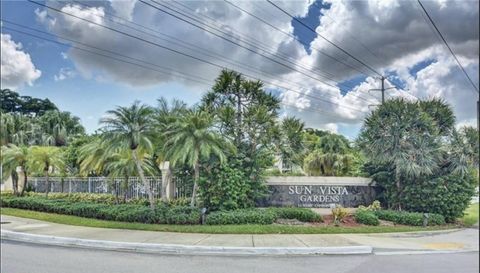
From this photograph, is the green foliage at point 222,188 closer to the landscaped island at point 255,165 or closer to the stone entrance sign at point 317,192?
the landscaped island at point 255,165

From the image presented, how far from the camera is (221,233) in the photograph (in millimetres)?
11984

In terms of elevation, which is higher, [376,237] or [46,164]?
[46,164]

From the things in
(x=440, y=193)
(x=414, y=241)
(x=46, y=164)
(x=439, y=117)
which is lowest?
(x=414, y=241)

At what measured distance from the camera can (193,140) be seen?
13.5m

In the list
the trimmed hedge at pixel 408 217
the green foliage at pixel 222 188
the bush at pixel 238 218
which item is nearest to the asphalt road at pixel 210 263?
the bush at pixel 238 218

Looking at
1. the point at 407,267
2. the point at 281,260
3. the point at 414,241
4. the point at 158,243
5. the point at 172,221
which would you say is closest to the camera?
the point at 407,267

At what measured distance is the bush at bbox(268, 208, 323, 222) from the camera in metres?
14.2

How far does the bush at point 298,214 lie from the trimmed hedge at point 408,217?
7.90ft

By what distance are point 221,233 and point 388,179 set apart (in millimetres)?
7852

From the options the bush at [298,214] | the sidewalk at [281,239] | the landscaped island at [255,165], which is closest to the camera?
the sidewalk at [281,239]

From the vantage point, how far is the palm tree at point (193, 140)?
43.9 ft

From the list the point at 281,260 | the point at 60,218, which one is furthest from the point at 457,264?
the point at 60,218

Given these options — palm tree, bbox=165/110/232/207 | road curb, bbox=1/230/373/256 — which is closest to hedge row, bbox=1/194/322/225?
palm tree, bbox=165/110/232/207

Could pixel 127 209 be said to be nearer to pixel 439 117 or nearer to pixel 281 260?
pixel 281 260
